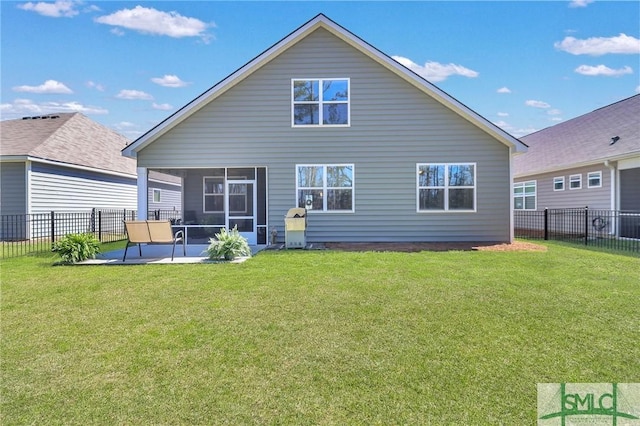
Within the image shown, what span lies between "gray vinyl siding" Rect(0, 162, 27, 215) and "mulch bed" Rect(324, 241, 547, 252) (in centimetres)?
1235

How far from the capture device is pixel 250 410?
266 centimetres

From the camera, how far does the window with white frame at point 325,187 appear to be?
1236 cm

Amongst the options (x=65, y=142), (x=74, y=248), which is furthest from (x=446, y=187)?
(x=65, y=142)

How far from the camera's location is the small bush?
8422 millimetres

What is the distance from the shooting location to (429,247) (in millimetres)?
11055

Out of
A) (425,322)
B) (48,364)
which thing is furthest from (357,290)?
(48,364)

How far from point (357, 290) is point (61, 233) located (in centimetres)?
1484

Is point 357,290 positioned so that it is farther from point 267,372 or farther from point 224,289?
point 267,372

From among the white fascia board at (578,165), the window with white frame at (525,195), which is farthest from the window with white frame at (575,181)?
the window with white frame at (525,195)

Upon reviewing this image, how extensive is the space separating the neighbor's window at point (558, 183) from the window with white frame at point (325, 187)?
12.3 metres

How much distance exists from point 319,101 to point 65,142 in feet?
41.2

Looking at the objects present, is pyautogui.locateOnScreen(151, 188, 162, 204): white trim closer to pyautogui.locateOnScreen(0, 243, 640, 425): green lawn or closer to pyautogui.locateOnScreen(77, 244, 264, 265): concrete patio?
pyautogui.locateOnScreen(77, 244, 264, 265): concrete patio

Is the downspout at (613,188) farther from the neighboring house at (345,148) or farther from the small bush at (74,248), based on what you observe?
the small bush at (74,248)

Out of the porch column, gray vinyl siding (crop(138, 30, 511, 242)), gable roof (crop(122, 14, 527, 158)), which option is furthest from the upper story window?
the porch column
